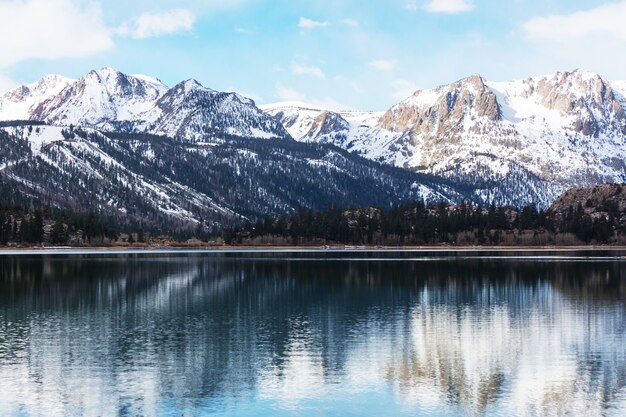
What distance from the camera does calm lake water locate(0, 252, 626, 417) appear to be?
42.4 m

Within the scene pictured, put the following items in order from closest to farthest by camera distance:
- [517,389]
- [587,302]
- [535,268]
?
1. [517,389]
2. [587,302]
3. [535,268]

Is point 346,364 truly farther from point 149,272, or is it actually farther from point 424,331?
point 149,272

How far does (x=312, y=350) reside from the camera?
57.4 metres

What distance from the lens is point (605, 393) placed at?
146 feet

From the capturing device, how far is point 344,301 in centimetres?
8956

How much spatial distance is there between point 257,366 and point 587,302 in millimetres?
49545

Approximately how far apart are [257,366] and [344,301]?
1527 inches

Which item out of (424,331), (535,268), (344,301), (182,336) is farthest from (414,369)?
(535,268)

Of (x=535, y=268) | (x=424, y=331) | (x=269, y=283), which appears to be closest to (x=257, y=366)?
(x=424, y=331)

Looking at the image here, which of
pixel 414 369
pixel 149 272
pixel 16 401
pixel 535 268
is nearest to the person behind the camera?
pixel 16 401

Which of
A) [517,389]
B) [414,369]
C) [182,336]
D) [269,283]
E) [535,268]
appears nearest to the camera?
[517,389]

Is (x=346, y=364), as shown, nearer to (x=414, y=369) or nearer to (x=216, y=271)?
(x=414, y=369)

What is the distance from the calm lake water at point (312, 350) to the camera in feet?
139

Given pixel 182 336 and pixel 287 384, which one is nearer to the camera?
pixel 287 384
